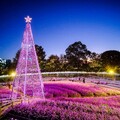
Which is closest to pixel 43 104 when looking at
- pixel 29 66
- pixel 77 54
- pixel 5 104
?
pixel 5 104

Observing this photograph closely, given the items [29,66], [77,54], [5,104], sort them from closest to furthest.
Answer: [5,104]
[29,66]
[77,54]

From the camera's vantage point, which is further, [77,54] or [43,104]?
[77,54]

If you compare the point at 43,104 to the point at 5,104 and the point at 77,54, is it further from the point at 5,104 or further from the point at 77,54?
the point at 77,54

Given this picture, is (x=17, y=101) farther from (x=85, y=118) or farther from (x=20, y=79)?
(x=85, y=118)

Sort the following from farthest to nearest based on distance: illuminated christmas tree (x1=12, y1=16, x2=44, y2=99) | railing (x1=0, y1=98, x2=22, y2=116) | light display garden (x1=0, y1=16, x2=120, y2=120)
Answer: illuminated christmas tree (x1=12, y1=16, x2=44, y2=99) → railing (x1=0, y1=98, x2=22, y2=116) → light display garden (x1=0, y1=16, x2=120, y2=120)

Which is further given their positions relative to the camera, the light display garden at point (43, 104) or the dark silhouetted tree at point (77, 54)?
the dark silhouetted tree at point (77, 54)

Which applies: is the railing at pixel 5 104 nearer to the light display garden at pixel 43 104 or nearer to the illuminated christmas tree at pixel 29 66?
the light display garden at pixel 43 104

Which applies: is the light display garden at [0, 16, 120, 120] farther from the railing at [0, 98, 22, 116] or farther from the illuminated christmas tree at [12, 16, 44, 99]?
the railing at [0, 98, 22, 116]

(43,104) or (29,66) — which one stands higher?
(29,66)

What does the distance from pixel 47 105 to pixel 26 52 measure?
6.63m

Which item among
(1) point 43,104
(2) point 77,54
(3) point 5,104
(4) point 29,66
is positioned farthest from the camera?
(2) point 77,54

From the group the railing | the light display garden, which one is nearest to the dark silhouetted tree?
the light display garden

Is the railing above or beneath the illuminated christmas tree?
beneath

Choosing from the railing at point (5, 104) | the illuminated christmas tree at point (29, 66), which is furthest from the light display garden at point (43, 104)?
the railing at point (5, 104)
